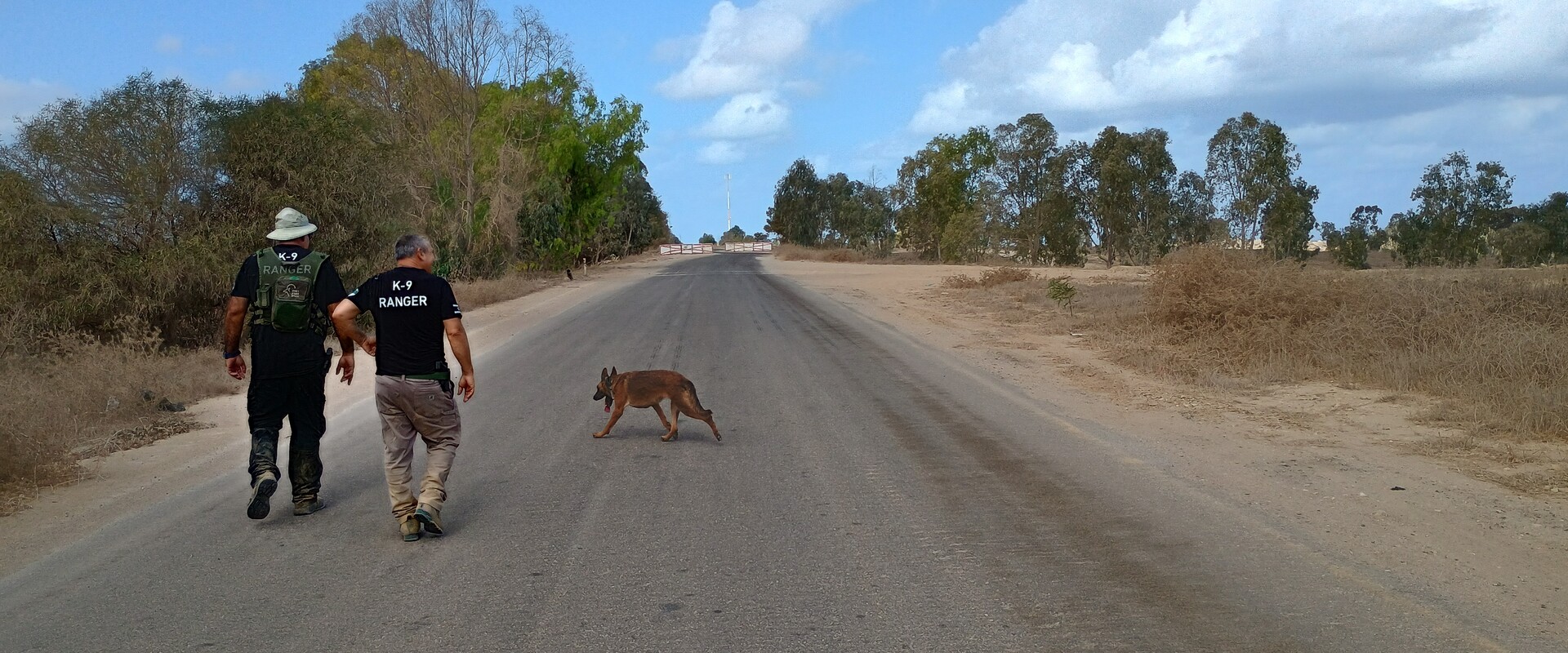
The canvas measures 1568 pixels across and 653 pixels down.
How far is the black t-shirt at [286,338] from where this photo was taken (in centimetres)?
603

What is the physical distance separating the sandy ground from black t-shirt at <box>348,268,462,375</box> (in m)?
4.73

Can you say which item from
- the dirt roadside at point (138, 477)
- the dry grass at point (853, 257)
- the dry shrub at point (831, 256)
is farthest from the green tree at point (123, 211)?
the dry shrub at point (831, 256)

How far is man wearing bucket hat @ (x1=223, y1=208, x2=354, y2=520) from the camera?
602cm

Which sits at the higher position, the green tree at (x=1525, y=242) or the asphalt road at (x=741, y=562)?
the green tree at (x=1525, y=242)

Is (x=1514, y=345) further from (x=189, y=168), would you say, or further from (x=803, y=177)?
(x=803, y=177)

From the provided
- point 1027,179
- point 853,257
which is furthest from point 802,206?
point 1027,179

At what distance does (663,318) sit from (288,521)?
1546cm

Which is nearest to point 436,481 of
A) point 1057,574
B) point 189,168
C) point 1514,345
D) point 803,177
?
point 1057,574

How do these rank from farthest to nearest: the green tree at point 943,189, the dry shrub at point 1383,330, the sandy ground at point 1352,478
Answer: the green tree at point 943,189 → the dry shrub at point 1383,330 → the sandy ground at point 1352,478

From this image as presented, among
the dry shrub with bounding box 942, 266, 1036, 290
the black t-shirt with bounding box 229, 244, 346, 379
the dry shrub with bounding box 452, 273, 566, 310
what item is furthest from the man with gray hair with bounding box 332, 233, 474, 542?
the dry shrub with bounding box 942, 266, 1036, 290

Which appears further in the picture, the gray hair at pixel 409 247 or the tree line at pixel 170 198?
the tree line at pixel 170 198

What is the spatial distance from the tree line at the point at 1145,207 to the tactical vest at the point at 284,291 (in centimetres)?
3008

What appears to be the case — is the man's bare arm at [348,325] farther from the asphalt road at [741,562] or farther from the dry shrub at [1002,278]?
the dry shrub at [1002,278]

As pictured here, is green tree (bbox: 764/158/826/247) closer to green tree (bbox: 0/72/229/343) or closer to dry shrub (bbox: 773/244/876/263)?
dry shrub (bbox: 773/244/876/263)
